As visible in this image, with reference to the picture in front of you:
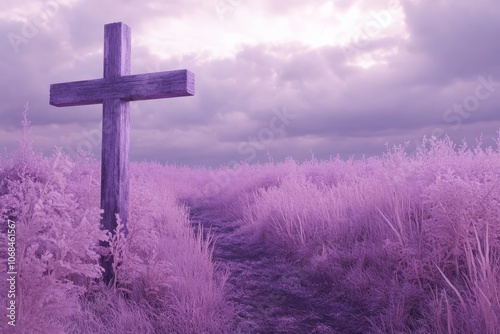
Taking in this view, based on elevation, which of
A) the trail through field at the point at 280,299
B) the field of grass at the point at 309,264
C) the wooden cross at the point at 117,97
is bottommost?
the trail through field at the point at 280,299

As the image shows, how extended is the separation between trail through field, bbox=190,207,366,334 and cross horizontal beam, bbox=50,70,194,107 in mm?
2221

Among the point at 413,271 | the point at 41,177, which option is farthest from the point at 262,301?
the point at 41,177

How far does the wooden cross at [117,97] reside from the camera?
450 centimetres

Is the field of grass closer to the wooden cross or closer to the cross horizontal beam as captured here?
the wooden cross

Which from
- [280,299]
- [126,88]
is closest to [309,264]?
[280,299]

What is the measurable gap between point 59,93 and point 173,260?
8.32 feet

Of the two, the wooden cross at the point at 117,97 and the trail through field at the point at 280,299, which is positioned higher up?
the wooden cross at the point at 117,97

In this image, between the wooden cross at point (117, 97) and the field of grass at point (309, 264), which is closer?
the field of grass at point (309, 264)

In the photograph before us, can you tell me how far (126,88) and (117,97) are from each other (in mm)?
155

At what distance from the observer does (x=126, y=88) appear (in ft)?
15.3

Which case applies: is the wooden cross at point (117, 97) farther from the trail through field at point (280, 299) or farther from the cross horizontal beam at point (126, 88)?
the trail through field at point (280, 299)

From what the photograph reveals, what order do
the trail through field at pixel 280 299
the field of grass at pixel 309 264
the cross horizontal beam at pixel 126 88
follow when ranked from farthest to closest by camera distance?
the cross horizontal beam at pixel 126 88 < the trail through field at pixel 280 299 < the field of grass at pixel 309 264

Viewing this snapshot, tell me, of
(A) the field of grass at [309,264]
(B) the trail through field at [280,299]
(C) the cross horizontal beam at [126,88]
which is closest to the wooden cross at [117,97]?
(C) the cross horizontal beam at [126,88]

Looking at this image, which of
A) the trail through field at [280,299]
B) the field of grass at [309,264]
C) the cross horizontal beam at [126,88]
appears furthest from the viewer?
the cross horizontal beam at [126,88]
